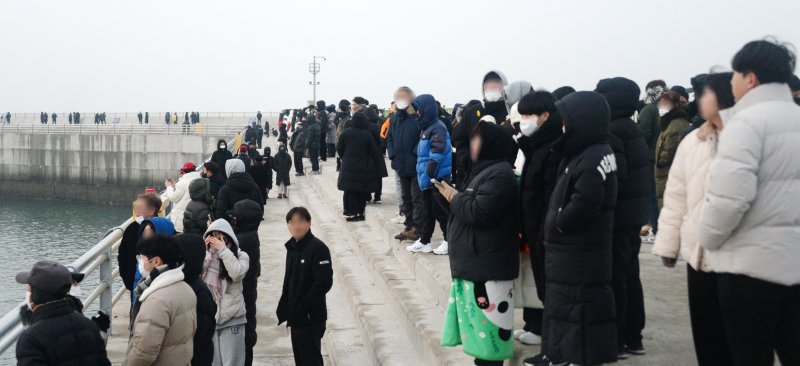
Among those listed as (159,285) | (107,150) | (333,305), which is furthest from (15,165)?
(159,285)

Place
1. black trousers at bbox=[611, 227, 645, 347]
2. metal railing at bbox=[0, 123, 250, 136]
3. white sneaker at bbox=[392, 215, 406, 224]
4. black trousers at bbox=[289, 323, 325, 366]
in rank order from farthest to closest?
metal railing at bbox=[0, 123, 250, 136] < white sneaker at bbox=[392, 215, 406, 224] < black trousers at bbox=[289, 323, 325, 366] < black trousers at bbox=[611, 227, 645, 347]

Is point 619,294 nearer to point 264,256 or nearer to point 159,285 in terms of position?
point 159,285

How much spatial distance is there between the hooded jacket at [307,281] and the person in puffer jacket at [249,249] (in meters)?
0.45

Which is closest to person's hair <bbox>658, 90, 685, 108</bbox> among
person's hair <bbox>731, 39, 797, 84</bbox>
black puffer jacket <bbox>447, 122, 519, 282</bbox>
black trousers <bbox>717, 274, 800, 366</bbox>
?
black puffer jacket <bbox>447, 122, 519, 282</bbox>

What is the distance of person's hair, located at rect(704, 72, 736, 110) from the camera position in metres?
3.29

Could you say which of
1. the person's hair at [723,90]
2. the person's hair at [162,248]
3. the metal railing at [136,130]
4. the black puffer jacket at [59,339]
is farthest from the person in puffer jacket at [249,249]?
the metal railing at [136,130]

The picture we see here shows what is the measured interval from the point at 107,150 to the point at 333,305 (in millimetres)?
46041

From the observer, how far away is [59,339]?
3.88 m

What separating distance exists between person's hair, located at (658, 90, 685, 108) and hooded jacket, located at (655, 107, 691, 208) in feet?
0.14

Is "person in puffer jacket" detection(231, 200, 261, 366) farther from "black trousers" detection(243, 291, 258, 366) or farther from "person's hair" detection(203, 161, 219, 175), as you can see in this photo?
"person's hair" detection(203, 161, 219, 175)

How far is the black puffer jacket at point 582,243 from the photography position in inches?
148

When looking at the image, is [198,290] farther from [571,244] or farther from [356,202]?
[356,202]

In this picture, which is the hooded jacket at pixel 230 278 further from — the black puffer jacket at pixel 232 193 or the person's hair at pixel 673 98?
the person's hair at pixel 673 98

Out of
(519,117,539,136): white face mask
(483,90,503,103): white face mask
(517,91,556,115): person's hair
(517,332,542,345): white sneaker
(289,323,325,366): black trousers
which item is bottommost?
(289,323,325,366): black trousers
